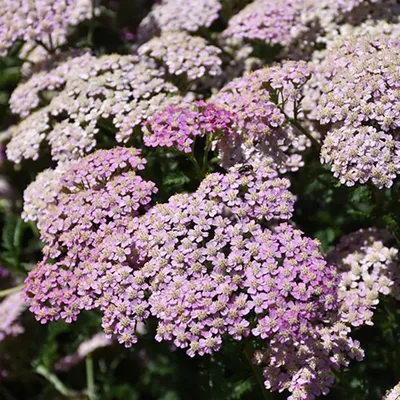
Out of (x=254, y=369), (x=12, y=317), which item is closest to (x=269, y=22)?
(x=254, y=369)

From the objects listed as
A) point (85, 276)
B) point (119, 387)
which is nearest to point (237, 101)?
point (85, 276)

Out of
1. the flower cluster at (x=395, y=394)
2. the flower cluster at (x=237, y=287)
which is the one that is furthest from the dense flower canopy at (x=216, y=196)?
the flower cluster at (x=395, y=394)

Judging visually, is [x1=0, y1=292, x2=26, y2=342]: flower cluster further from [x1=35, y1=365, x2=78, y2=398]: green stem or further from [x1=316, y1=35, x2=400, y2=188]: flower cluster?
[x1=316, y1=35, x2=400, y2=188]: flower cluster

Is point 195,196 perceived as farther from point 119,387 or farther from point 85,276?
point 119,387

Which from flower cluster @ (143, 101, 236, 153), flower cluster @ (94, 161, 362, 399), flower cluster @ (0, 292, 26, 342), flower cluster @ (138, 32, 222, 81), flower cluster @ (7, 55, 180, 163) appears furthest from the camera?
flower cluster @ (0, 292, 26, 342)

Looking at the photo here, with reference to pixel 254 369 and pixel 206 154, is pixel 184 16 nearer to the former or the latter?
pixel 206 154

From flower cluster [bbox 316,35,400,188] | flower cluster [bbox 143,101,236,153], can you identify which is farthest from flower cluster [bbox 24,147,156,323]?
flower cluster [bbox 316,35,400,188]
